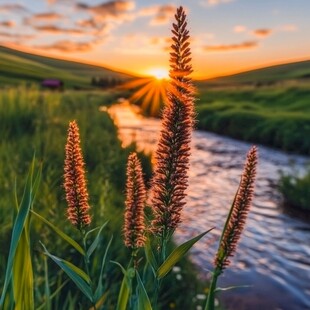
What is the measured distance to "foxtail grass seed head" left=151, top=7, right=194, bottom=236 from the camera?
5.71 feet

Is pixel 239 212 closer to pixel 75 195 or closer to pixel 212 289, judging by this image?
pixel 212 289

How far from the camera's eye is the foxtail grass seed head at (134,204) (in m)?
2.12

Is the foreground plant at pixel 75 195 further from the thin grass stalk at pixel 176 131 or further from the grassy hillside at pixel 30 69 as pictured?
the grassy hillside at pixel 30 69

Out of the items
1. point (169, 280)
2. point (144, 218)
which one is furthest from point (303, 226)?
point (144, 218)

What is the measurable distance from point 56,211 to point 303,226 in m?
10.2

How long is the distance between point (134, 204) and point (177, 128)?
53cm

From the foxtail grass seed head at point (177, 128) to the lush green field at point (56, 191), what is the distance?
0.59 meters

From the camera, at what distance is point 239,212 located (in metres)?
2.02

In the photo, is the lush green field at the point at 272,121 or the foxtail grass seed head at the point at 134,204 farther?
the lush green field at the point at 272,121

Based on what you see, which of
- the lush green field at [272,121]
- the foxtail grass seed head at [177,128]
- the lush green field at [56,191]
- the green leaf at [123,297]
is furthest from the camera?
the lush green field at [272,121]

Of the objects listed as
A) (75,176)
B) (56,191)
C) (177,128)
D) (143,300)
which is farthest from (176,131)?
(56,191)

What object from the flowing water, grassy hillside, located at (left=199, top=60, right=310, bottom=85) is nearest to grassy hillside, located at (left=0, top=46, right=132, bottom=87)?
grassy hillside, located at (left=199, top=60, right=310, bottom=85)

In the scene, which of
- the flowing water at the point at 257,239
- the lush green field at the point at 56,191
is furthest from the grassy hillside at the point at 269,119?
the lush green field at the point at 56,191

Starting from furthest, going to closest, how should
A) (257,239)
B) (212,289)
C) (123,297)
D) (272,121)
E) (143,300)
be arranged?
(272,121) → (257,239) → (123,297) → (212,289) → (143,300)
